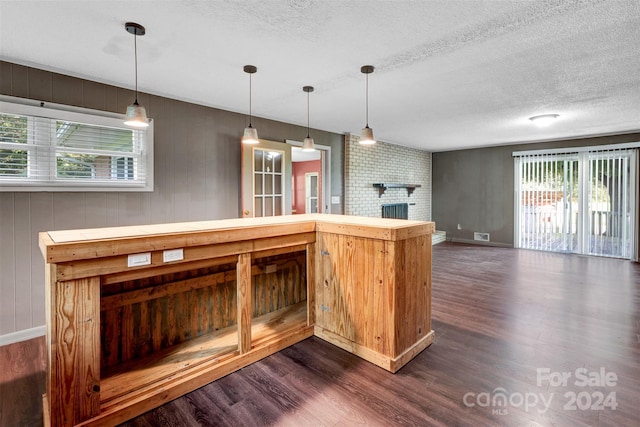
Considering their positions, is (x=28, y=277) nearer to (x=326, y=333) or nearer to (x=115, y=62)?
(x=115, y=62)

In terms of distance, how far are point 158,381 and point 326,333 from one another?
1.35 m

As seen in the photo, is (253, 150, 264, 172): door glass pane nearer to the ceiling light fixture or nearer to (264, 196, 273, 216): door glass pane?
(264, 196, 273, 216): door glass pane

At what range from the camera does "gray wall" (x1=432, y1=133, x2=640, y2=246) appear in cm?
754

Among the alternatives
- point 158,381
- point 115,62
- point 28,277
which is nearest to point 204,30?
point 115,62

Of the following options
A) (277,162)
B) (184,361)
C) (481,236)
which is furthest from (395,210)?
(184,361)

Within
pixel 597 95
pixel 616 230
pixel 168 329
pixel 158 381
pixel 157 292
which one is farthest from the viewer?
pixel 616 230

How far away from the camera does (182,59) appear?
284 centimetres

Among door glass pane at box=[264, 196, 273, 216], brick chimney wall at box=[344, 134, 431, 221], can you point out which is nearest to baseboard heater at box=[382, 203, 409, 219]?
brick chimney wall at box=[344, 134, 431, 221]

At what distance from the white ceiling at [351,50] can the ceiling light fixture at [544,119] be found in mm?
390

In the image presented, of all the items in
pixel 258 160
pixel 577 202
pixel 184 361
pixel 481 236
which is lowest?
pixel 184 361

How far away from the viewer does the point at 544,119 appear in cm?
492

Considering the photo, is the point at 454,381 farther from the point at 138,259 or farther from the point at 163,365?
the point at 138,259

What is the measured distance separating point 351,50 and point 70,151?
2.94 m

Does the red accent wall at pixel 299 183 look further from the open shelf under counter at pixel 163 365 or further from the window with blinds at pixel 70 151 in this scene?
the open shelf under counter at pixel 163 365
